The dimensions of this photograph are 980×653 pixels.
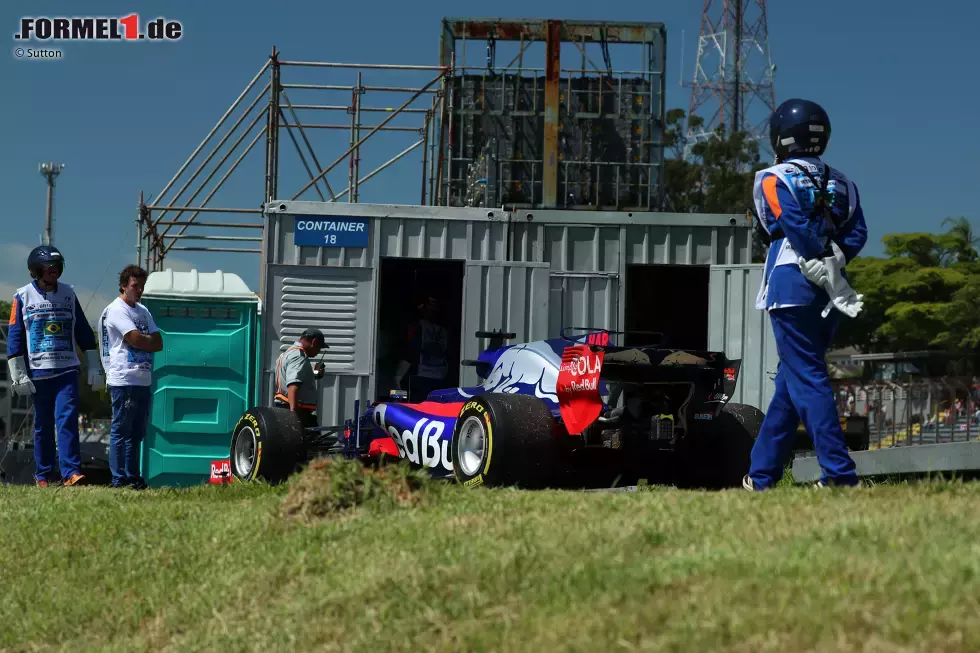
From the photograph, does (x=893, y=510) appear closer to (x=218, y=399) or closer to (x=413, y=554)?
(x=413, y=554)

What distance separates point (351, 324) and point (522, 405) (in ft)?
16.2

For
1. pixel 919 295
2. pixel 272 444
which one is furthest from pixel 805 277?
pixel 919 295

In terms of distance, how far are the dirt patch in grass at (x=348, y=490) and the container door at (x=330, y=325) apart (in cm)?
614

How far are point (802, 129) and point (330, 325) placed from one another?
22.6 feet

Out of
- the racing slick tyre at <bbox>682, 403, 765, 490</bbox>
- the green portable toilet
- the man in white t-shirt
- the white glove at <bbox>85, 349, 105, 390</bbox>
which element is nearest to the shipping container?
the green portable toilet

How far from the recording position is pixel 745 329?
12.5 m

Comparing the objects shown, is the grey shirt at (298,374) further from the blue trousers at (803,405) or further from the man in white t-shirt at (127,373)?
the blue trousers at (803,405)

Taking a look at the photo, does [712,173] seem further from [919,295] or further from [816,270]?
[816,270]

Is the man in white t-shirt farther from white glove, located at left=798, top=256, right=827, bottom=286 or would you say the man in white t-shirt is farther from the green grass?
white glove, located at left=798, top=256, right=827, bottom=286

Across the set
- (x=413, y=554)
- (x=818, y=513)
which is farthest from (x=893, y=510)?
(x=413, y=554)

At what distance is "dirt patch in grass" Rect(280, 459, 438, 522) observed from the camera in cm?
568

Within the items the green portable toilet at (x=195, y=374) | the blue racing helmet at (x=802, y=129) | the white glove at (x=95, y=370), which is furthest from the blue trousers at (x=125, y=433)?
the blue racing helmet at (x=802, y=129)

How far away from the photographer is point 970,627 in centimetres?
315

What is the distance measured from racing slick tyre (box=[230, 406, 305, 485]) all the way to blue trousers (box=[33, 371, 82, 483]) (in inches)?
49.6
